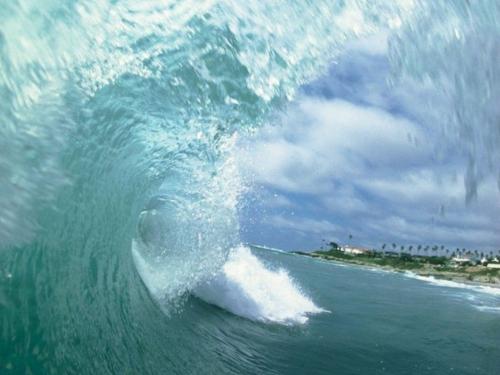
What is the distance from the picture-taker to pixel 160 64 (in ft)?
22.9

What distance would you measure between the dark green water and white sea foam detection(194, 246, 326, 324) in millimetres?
563

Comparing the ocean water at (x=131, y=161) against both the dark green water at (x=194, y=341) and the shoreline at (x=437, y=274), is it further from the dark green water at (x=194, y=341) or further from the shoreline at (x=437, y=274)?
the shoreline at (x=437, y=274)

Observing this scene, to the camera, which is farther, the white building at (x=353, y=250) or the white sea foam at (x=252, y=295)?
the white building at (x=353, y=250)

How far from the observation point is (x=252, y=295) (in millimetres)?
15250

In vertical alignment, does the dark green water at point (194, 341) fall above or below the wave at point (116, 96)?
below

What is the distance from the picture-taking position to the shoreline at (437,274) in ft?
273

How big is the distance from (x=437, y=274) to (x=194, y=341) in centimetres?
10280

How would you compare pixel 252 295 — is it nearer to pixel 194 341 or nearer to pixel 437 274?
pixel 194 341

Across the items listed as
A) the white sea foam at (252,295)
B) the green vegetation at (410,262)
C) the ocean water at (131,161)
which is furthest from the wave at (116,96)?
the green vegetation at (410,262)

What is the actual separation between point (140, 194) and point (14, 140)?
6.17 meters

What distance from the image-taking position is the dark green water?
5.23m

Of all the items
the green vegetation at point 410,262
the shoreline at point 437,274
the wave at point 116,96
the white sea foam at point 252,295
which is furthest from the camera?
the green vegetation at point 410,262

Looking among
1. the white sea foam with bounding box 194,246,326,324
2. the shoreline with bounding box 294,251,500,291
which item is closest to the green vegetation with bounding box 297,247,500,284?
the shoreline with bounding box 294,251,500,291

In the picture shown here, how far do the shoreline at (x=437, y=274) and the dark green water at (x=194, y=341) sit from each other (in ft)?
220
